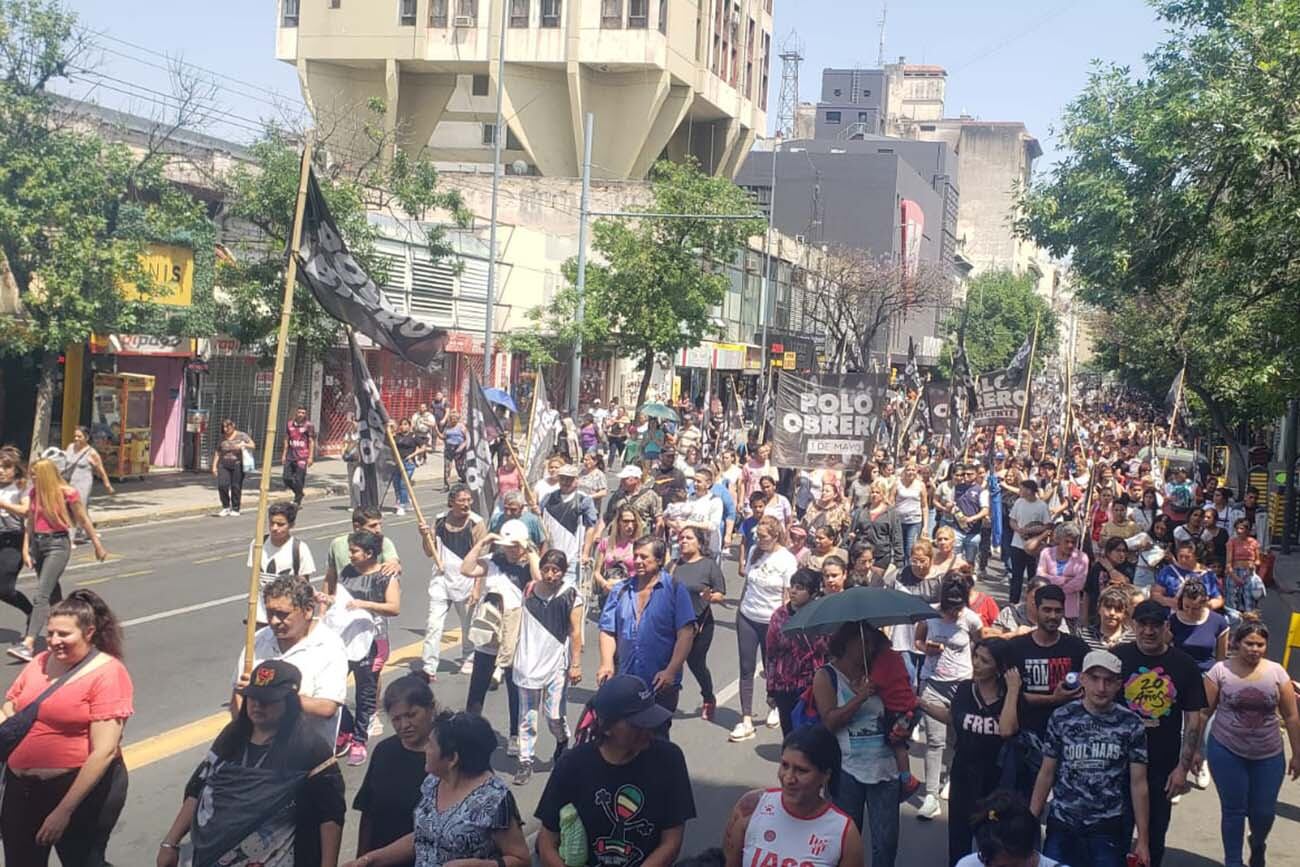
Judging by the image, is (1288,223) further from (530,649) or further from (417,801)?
(417,801)

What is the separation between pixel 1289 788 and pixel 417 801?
21.6ft

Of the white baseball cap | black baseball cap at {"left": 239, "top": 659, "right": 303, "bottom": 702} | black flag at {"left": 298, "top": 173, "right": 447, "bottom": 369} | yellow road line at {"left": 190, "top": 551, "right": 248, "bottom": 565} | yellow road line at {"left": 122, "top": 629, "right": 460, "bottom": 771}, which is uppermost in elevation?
black flag at {"left": 298, "top": 173, "right": 447, "bottom": 369}

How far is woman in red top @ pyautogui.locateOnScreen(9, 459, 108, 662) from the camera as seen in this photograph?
10547mm

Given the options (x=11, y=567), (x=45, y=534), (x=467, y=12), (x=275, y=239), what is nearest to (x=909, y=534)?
(x=45, y=534)

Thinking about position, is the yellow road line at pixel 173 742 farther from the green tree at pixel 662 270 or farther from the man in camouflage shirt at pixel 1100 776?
the green tree at pixel 662 270

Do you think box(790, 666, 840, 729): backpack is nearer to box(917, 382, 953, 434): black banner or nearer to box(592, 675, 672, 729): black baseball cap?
box(592, 675, 672, 729): black baseball cap

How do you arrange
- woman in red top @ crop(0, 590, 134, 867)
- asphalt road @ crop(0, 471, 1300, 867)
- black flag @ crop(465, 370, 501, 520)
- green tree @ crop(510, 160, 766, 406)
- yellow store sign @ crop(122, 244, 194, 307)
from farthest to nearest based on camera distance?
green tree @ crop(510, 160, 766, 406), yellow store sign @ crop(122, 244, 194, 307), black flag @ crop(465, 370, 501, 520), asphalt road @ crop(0, 471, 1300, 867), woman in red top @ crop(0, 590, 134, 867)

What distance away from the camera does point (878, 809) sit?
631 cm

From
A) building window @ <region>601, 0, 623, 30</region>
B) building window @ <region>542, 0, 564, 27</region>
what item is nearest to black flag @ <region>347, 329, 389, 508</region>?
building window @ <region>601, 0, 623, 30</region>

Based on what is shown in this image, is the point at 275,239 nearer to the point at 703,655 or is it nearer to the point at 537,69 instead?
the point at 703,655

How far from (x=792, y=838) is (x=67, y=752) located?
9.34ft

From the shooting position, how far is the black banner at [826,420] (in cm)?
1532

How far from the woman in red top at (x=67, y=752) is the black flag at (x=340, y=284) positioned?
2.60 metres

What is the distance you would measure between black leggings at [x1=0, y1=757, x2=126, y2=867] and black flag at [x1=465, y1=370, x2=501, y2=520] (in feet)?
18.8
